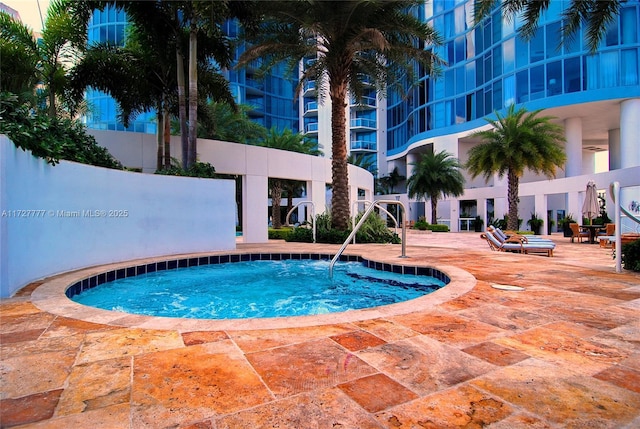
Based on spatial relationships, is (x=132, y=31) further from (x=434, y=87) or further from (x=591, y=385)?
(x=434, y=87)

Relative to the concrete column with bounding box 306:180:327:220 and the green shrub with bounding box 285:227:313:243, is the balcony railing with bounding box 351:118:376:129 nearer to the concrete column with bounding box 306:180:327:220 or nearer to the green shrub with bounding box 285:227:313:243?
the concrete column with bounding box 306:180:327:220

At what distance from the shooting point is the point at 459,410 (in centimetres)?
197

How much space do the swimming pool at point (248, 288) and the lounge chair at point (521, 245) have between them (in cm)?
444

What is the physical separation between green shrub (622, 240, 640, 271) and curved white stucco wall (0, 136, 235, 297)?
8.84 metres

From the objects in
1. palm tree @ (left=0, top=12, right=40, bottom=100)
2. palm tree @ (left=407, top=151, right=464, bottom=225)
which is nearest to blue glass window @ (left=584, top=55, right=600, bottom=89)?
palm tree @ (left=407, top=151, right=464, bottom=225)

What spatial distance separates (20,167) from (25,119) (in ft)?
2.56

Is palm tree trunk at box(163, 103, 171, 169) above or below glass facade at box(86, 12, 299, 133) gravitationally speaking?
below

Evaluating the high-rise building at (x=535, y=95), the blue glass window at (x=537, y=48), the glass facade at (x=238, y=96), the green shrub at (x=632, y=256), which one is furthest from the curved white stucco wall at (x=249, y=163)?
the blue glass window at (x=537, y=48)

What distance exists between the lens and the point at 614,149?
2741cm

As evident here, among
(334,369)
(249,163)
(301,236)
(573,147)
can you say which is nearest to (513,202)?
(573,147)

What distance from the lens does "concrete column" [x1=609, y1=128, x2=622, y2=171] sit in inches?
1067

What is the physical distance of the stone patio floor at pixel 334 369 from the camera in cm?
193

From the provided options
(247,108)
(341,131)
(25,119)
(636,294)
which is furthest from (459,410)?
(247,108)

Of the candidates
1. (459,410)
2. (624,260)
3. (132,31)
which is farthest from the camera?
(132,31)
